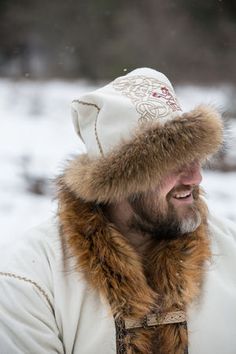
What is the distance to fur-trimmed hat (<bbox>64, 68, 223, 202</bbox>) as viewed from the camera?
219 centimetres

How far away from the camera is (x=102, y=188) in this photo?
2.21 metres

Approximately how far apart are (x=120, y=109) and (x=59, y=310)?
2.17 feet

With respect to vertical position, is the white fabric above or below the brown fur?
above

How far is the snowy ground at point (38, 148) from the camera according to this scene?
19.5 feet

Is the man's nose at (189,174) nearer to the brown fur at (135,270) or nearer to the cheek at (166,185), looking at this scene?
the cheek at (166,185)

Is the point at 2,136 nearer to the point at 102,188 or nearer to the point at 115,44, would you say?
the point at 115,44

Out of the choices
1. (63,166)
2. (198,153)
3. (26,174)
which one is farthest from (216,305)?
(26,174)

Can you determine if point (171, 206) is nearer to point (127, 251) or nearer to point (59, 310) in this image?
point (127, 251)

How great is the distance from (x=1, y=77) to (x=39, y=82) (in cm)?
119

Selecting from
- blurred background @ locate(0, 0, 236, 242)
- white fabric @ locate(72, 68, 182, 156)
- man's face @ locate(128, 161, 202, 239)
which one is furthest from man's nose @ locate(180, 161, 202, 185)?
blurred background @ locate(0, 0, 236, 242)

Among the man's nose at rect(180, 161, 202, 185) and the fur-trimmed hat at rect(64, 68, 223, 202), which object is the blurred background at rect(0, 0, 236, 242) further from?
the man's nose at rect(180, 161, 202, 185)

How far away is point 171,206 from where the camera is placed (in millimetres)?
2250

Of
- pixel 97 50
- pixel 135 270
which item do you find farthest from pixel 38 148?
pixel 97 50

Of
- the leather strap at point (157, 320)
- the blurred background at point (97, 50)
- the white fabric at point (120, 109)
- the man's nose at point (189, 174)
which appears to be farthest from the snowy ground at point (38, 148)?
the leather strap at point (157, 320)
